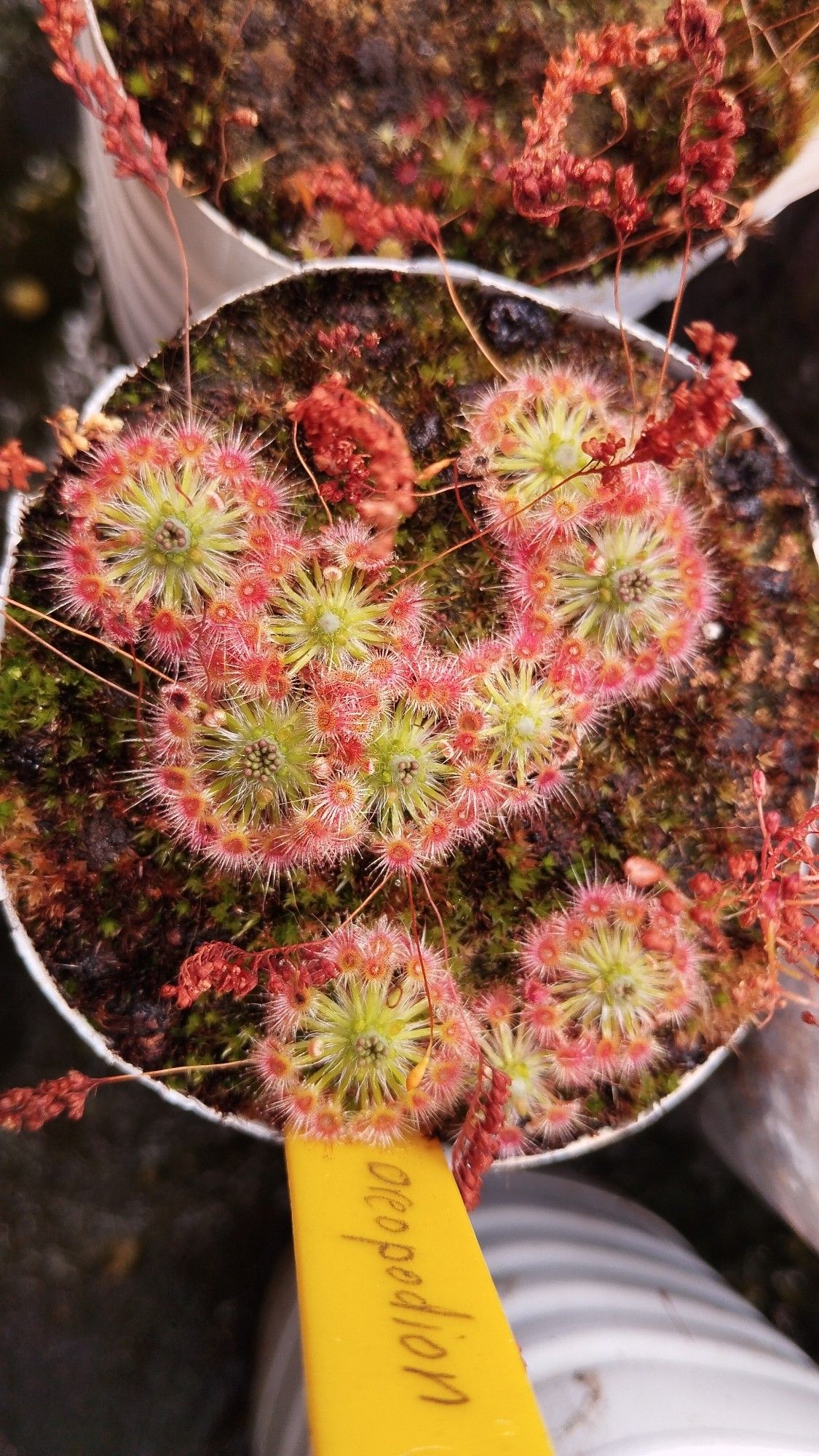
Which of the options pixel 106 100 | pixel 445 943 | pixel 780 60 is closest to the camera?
pixel 106 100

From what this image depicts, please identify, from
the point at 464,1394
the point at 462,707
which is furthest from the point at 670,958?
the point at 464,1394

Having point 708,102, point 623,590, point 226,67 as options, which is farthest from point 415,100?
point 623,590

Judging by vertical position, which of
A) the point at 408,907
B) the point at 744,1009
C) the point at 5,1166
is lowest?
the point at 5,1166

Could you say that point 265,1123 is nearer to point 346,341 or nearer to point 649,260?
point 346,341

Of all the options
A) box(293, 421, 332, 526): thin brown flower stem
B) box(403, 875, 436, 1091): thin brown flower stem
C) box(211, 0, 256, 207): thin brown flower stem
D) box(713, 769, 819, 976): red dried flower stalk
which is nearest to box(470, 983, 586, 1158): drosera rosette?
box(403, 875, 436, 1091): thin brown flower stem

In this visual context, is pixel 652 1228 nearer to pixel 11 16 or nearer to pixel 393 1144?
pixel 393 1144

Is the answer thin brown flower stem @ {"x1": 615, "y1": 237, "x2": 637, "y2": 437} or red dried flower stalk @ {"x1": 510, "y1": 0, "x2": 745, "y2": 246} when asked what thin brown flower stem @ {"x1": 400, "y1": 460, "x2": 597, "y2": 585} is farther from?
red dried flower stalk @ {"x1": 510, "y1": 0, "x2": 745, "y2": 246}
